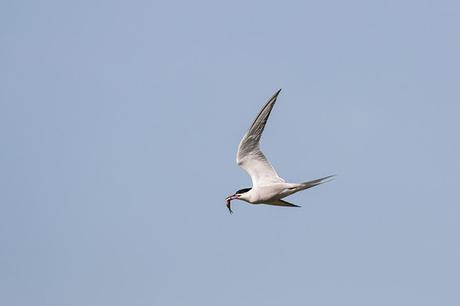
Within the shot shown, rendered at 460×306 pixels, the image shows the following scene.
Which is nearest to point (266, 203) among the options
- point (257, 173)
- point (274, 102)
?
point (257, 173)

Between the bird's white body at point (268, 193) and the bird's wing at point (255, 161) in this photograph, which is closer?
the bird's white body at point (268, 193)

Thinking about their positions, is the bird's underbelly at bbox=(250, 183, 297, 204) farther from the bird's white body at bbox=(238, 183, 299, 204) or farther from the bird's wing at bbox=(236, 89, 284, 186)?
the bird's wing at bbox=(236, 89, 284, 186)

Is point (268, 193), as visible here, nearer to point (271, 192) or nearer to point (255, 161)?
point (271, 192)

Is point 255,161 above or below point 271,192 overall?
above

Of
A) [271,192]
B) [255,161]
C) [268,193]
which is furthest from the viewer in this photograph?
[255,161]

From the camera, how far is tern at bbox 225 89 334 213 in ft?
92.1

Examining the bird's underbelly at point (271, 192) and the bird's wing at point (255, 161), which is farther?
the bird's wing at point (255, 161)

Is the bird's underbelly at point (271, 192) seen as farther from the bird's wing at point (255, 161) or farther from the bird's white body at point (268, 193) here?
the bird's wing at point (255, 161)

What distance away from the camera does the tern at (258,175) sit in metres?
28.1

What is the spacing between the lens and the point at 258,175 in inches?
1144

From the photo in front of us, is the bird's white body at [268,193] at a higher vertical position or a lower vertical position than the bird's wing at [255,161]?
lower

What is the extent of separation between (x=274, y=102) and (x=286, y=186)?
223 cm

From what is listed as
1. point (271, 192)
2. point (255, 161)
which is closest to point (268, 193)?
point (271, 192)

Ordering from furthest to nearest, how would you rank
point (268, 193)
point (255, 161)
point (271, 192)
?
1. point (255, 161)
2. point (268, 193)
3. point (271, 192)
